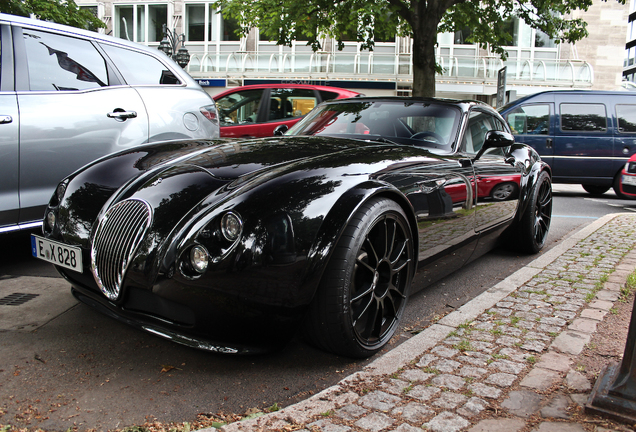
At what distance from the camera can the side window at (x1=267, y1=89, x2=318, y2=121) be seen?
380 inches

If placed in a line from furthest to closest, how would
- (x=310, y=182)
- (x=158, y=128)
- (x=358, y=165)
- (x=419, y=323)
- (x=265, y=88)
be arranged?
(x=265, y=88)
(x=158, y=128)
(x=419, y=323)
(x=358, y=165)
(x=310, y=182)

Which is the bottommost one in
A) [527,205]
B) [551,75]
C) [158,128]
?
[527,205]

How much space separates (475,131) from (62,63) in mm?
3246

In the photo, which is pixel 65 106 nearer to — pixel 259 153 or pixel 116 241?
pixel 259 153

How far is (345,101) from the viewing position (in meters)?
4.39

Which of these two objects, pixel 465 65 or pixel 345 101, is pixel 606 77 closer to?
pixel 465 65

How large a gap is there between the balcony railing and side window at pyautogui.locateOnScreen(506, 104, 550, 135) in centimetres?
1534

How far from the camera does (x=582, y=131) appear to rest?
35.0 feet

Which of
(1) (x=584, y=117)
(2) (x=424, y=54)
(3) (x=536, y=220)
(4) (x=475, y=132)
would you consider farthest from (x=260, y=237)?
(2) (x=424, y=54)

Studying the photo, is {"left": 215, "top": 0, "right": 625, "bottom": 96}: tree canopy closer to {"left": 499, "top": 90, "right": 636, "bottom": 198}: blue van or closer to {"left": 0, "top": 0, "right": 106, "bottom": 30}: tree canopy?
{"left": 499, "top": 90, "right": 636, "bottom": 198}: blue van

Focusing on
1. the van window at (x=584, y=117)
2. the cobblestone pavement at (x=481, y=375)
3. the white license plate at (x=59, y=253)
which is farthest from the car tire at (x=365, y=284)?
the van window at (x=584, y=117)

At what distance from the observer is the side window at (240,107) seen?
9.58 m

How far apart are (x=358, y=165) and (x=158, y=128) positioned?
250cm

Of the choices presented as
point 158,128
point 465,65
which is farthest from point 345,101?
point 465,65
